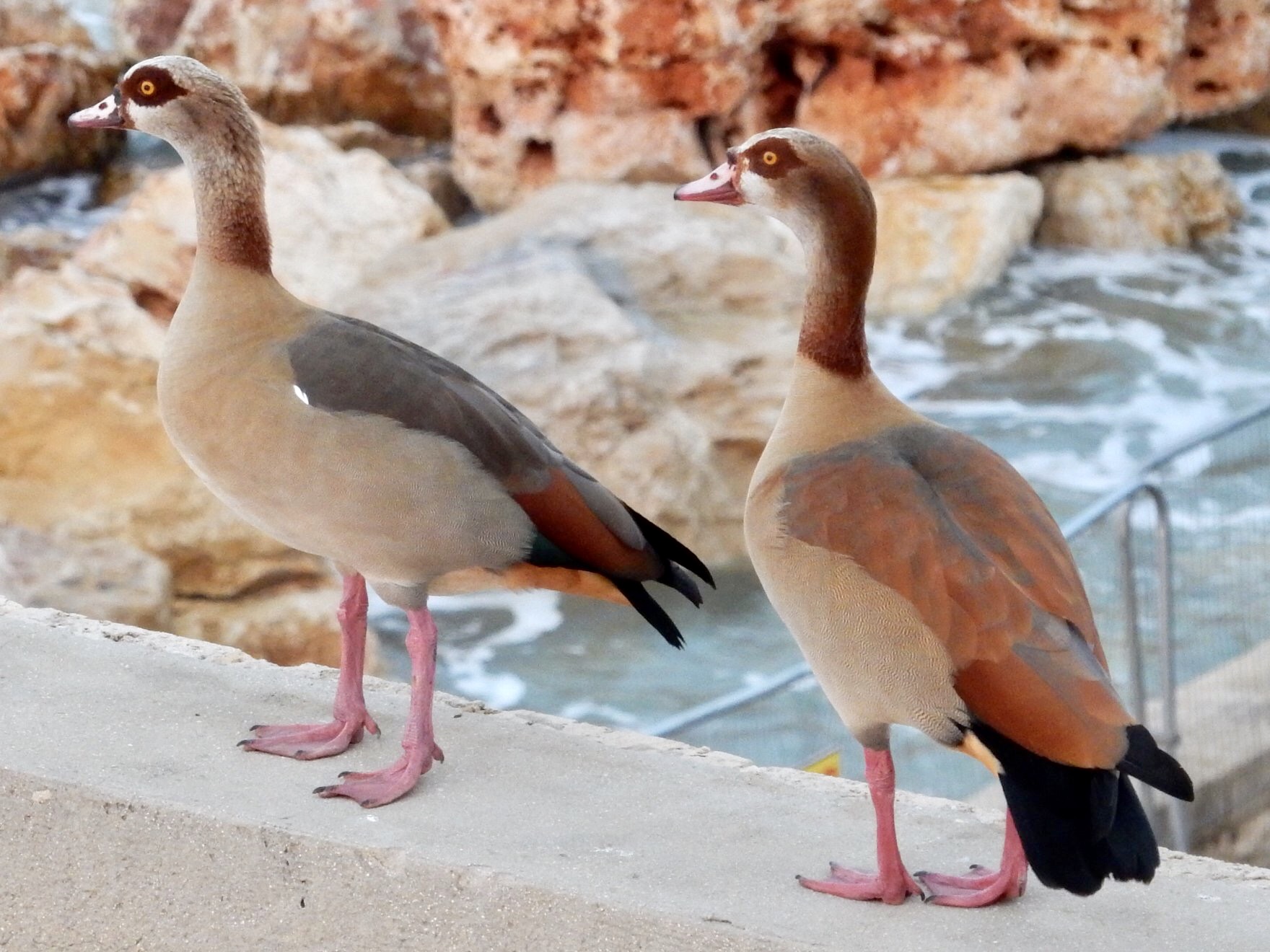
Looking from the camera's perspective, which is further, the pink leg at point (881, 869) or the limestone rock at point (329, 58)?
the limestone rock at point (329, 58)

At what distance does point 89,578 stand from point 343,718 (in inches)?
106

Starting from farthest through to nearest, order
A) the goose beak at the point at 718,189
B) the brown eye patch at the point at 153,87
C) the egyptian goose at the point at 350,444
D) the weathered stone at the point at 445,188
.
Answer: the weathered stone at the point at 445,188 < the brown eye patch at the point at 153,87 < the egyptian goose at the point at 350,444 < the goose beak at the point at 718,189

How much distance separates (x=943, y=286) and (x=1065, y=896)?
9.54 m

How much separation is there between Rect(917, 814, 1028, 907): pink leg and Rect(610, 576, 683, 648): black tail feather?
1.69 feet

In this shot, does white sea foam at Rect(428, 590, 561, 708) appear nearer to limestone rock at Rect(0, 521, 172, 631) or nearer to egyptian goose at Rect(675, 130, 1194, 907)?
limestone rock at Rect(0, 521, 172, 631)

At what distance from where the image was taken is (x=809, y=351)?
2.35 metres

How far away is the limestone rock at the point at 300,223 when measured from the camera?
8.73 m

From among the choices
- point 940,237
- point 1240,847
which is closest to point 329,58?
point 940,237

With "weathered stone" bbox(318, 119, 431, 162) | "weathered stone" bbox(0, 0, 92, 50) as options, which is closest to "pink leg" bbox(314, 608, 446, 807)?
"weathered stone" bbox(318, 119, 431, 162)

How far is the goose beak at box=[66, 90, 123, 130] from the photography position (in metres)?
2.64

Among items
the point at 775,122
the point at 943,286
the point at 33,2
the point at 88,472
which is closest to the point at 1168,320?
the point at 943,286

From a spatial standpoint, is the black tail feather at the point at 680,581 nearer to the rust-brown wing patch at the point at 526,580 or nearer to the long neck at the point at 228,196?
the rust-brown wing patch at the point at 526,580

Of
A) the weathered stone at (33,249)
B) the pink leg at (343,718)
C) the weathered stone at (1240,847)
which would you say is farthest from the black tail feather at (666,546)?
the weathered stone at (33,249)

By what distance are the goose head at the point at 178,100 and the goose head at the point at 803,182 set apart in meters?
0.76
